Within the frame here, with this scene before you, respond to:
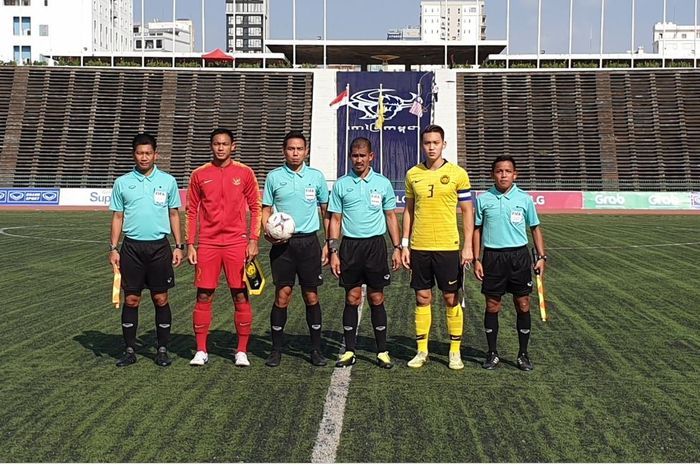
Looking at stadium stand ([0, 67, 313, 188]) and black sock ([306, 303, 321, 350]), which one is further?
stadium stand ([0, 67, 313, 188])

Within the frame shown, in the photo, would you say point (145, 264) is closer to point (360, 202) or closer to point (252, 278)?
point (252, 278)

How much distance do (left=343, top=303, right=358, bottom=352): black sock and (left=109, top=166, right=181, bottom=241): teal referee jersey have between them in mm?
1920

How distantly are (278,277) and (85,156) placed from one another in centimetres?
4000

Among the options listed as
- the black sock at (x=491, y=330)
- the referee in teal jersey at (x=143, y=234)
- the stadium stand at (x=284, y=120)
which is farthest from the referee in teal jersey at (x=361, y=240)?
the stadium stand at (x=284, y=120)

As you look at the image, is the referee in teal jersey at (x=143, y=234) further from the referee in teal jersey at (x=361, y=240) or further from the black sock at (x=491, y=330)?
the black sock at (x=491, y=330)

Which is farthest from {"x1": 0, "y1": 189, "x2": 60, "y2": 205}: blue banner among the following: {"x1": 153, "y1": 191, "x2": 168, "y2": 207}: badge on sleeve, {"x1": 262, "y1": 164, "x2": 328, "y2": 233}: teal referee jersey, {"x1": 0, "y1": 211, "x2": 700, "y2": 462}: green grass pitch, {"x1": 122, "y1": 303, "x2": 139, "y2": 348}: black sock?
{"x1": 262, "y1": 164, "x2": 328, "y2": 233}: teal referee jersey

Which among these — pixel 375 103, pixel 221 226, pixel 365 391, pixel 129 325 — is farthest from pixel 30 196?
pixel 365 391

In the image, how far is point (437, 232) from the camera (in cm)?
739

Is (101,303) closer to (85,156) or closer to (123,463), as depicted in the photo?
(123,463)

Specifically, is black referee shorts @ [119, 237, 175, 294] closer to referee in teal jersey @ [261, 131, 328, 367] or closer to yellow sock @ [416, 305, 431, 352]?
referee in teal jersey @ [261, 131, 328, 367]

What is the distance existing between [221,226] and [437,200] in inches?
79.5

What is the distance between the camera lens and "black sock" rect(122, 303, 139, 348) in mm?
7688

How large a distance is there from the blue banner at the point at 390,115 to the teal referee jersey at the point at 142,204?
37951mm

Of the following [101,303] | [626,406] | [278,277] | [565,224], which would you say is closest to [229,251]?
[278,277]
